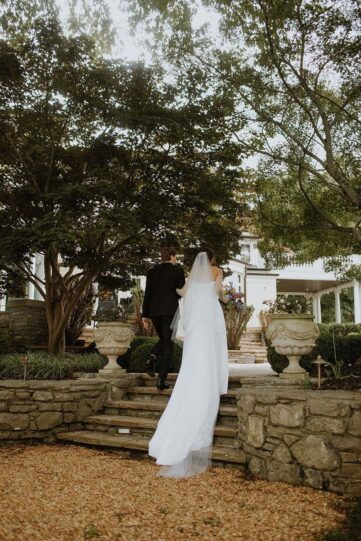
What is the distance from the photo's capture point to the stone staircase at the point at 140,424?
4.87 m

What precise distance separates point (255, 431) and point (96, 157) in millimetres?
5542

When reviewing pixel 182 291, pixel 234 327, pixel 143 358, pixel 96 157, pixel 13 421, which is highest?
pixel 96 157

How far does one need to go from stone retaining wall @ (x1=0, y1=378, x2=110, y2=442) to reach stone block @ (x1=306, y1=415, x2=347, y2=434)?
3.27m

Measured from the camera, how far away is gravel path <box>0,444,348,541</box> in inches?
115

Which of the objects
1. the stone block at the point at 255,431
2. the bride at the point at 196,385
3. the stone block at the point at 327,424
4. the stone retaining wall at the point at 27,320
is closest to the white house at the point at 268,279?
the stone retaining wall at the point at 27,320

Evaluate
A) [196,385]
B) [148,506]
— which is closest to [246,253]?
[196,385]

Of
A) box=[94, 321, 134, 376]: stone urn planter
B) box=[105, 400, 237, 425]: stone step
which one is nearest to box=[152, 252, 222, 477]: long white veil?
box=[105, 400, 237, 425]: stone step

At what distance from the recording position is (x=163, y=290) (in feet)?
19.4

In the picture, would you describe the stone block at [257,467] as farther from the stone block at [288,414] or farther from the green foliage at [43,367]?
the green foliage at [43,367]

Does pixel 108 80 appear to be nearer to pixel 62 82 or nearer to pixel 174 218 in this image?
pixel 62 82

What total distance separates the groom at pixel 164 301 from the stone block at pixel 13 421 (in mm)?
1804

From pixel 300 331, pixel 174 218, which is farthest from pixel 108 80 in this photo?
pixel 300 331

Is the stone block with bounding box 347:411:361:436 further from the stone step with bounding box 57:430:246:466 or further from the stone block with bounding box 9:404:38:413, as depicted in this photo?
the stone block with bounding box 9:404:38:413

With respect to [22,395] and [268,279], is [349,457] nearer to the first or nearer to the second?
[22,395]
